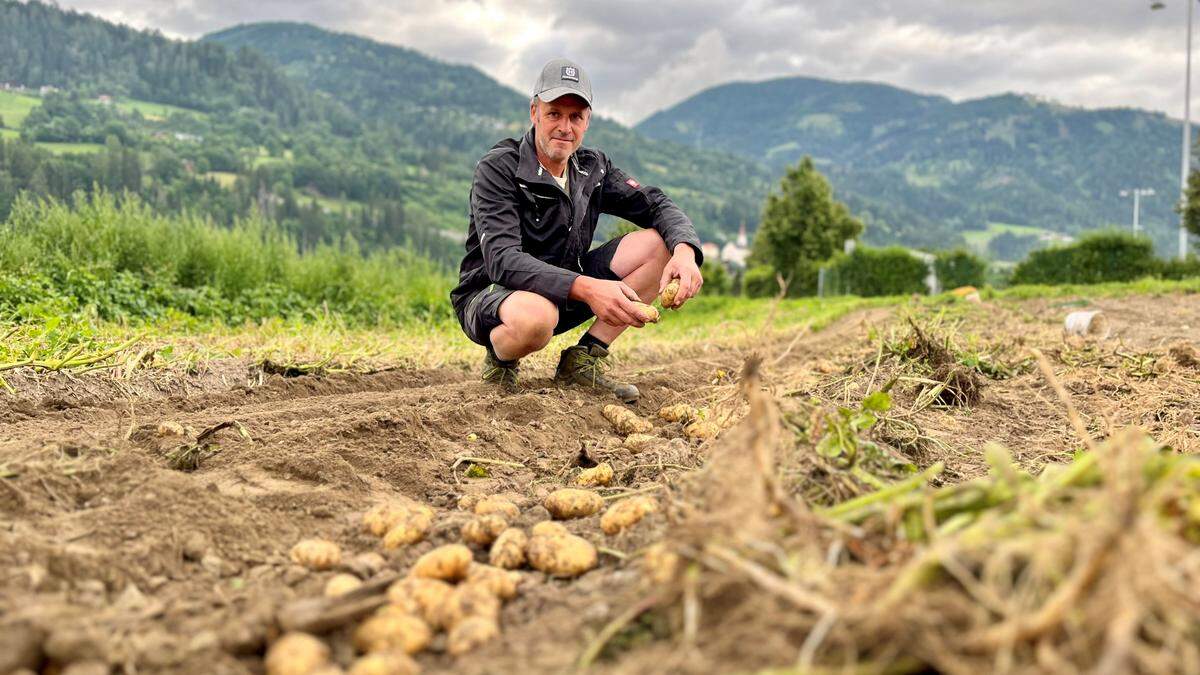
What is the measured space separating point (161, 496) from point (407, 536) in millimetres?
625

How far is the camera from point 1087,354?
188 inches

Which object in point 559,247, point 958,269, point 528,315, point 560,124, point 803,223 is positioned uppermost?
point 803,223

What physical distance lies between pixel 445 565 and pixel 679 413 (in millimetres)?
1987

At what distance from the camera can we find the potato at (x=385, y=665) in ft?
4.04

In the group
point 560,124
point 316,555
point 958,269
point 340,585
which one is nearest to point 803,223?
point 958,269

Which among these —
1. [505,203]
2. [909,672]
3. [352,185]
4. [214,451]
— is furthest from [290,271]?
[352,185]

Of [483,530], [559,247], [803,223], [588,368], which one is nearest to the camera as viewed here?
[483,530]

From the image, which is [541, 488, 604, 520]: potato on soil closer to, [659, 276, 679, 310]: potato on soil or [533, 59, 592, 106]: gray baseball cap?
[659, 276, 679, 310]: potato on soil

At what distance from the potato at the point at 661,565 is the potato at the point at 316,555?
761 millimetres

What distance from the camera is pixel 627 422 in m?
3.34

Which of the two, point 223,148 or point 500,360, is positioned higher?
point 223,148

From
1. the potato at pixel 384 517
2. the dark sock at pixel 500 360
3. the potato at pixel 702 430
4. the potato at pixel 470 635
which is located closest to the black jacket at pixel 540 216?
the dark sock at pixel 500 360

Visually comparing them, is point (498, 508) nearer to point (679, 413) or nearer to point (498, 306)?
point (679, 413)

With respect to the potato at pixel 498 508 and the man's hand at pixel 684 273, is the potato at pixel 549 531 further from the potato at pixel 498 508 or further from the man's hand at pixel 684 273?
the man's hand at pixel 684 273
